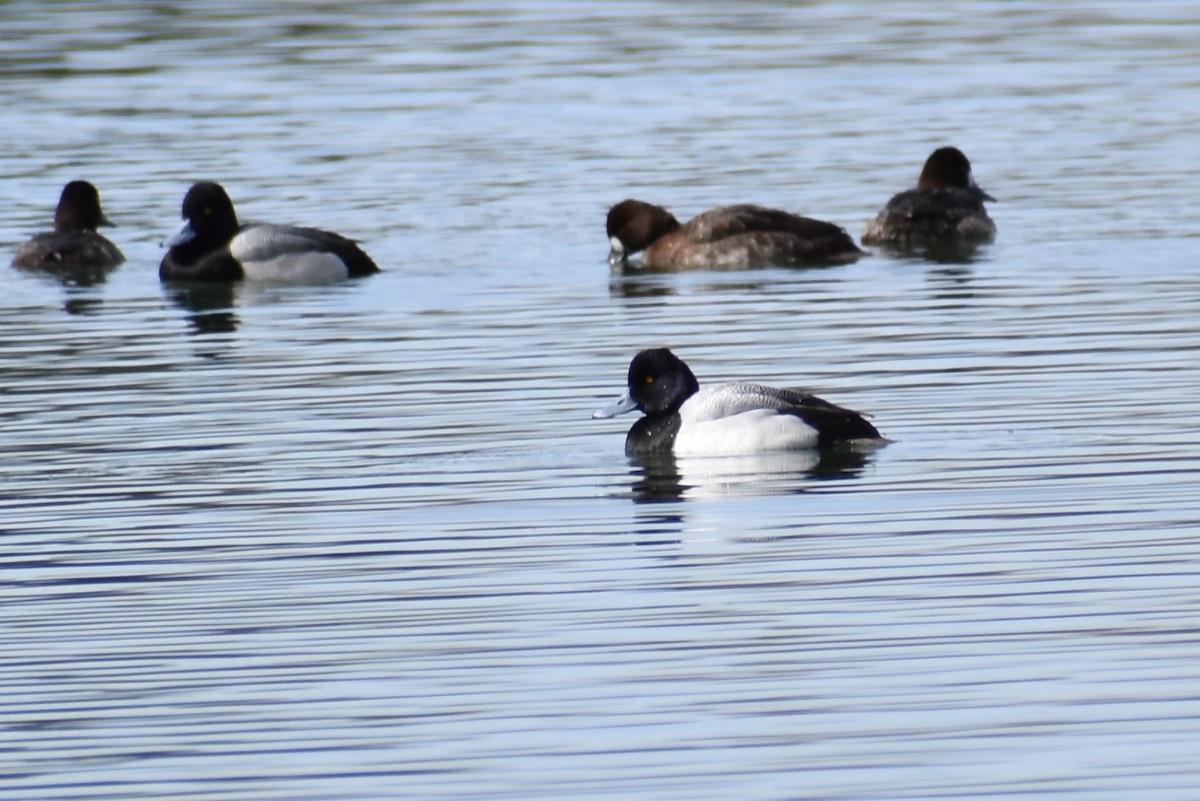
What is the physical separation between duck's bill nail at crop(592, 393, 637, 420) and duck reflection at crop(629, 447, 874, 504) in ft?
0.98

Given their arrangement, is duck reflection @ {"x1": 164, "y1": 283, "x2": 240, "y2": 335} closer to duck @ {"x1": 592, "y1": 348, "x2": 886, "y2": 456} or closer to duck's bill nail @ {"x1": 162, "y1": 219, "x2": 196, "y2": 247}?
duck's bill nail @ {"x1": 162, "y1": 219, "x2": 196, "y2": 247}

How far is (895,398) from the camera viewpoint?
1502cm

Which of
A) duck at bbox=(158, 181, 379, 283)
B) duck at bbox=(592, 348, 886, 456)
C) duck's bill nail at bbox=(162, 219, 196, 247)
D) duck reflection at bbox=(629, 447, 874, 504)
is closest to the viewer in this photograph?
duck reflection at bbox=(629, 447, 874, 504)

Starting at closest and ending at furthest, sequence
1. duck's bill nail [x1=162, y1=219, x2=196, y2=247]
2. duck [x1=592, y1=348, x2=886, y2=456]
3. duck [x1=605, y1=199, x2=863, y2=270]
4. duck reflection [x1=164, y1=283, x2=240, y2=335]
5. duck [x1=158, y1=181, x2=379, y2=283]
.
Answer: duck [x1=592, y1=348, x2=886, y2=456] → duck reflection [x1=164, y1=283, x2=240, y2=335] → duck [x1=605, y1=199, x2=863, y2=270] → duck [x1=158, y1=181, x2=379, y2=283] → duck's bill nail [x1=162, y1=219, x2=196, y2=247]

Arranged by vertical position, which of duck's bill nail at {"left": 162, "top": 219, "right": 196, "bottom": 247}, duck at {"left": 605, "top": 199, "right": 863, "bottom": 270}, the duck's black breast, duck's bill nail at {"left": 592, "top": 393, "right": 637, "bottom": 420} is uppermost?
duck's bill nail at {"left": 162, "top": 219, "right": 196, "bottom": 247}

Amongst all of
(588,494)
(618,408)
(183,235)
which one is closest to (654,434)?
(618,408)

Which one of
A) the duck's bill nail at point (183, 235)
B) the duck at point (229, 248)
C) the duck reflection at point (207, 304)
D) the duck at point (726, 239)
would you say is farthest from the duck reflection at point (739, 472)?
the duck's bill nail at point (183, 235)

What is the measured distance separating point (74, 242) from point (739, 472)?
1098cm

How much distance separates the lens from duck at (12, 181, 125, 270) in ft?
74.7

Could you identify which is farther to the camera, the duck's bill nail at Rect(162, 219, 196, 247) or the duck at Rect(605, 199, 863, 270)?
the duck's bill nail at Rect(162, 219, 196, 247)

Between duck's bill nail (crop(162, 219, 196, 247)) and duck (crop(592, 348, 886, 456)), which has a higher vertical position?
duck's bill nail (crop(162, 219, 196, 247))

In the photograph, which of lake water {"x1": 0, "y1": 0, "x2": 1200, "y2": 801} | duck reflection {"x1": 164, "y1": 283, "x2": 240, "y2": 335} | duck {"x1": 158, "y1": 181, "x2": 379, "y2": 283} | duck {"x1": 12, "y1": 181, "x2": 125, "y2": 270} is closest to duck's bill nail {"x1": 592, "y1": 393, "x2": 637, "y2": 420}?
lake water {"x1": 0, "y1": 0, "x2": 1200, "y2": 801}

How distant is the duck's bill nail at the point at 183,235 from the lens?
22922mm

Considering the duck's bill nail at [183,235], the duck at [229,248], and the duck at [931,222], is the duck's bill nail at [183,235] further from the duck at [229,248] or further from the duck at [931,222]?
the duck at [931,222]
